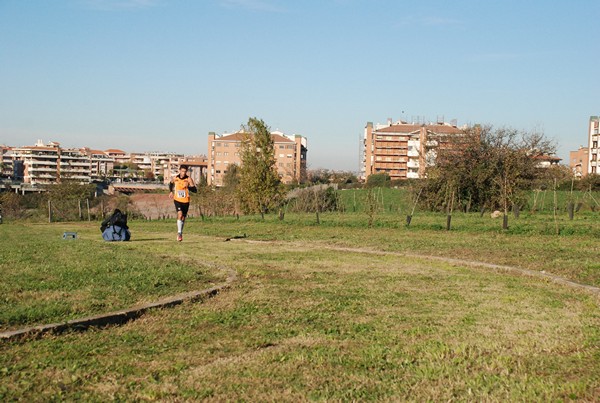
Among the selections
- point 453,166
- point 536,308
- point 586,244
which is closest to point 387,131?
point 453,166

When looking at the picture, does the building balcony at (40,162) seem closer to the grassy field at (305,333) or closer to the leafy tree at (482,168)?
the leafy tree at (482,168)

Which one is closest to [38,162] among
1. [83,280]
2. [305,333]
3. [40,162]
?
[40,162]

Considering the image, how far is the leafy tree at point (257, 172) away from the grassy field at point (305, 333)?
2619 centimetres

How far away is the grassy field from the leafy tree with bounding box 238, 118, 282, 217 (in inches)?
1031

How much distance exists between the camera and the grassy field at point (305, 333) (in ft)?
13.9

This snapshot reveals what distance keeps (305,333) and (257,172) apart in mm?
32433

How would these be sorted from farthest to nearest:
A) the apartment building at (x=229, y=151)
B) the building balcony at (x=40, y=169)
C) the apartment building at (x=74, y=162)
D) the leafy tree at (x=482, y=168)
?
1. the apartment building at (x=74, y=162)
2. the building balcony at (x=40, y=169)
3. the apartment building at (x=229, y=151)
4. the leafy tree at (x=482, y=168)

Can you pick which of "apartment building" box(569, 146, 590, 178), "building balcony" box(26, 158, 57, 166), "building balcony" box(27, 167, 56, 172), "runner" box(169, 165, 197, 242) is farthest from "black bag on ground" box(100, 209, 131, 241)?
"building balcony" box(26, 158, 57, 166)

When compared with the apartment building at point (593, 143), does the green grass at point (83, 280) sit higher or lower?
lower

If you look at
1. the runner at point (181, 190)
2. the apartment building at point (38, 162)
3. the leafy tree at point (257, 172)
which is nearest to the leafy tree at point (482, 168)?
the leafy tree at point (257, 172)

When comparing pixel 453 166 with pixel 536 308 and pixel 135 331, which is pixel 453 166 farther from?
pixel 135 331

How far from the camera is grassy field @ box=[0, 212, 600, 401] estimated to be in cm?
423

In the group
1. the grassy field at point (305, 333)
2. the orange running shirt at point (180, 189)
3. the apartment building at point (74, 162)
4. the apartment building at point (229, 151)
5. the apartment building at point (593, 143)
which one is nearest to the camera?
the grassy field at point (305, 333)

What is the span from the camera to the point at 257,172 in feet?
124
